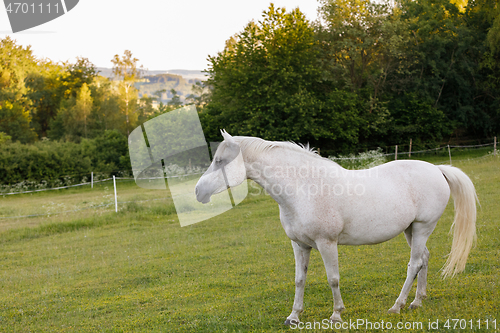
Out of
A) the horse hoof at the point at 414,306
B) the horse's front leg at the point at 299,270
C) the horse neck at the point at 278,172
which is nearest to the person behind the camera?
the horse neck at the point at 278,172

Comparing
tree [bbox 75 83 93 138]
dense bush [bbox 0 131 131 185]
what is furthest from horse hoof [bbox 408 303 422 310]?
Result: tree [bbox 75 83 93 138]

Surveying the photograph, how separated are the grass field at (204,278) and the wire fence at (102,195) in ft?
7.83

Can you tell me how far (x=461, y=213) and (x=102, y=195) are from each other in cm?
1909

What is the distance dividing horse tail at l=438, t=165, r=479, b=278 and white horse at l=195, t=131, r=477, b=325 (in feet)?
0.86

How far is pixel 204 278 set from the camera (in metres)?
6.49

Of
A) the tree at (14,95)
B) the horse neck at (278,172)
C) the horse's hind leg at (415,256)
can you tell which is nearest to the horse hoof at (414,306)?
the horse's hind leg at (415,256)

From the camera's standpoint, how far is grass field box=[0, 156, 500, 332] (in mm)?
4441

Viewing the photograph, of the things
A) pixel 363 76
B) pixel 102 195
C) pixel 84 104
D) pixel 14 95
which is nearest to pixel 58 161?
pixel 102 195

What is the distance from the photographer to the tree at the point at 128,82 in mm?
38031

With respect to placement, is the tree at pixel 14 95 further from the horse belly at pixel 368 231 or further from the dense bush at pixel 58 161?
the horse belly at pixel 368 231

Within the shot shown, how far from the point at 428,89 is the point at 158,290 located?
30.0m

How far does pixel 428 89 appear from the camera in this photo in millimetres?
30281

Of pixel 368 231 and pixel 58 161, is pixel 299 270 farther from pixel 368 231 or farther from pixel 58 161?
pixel 58 161

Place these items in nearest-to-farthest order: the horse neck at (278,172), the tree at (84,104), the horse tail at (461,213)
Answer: the horse neck at (278,172) < the horse tail at (461,213) < the tree at (84,104)
